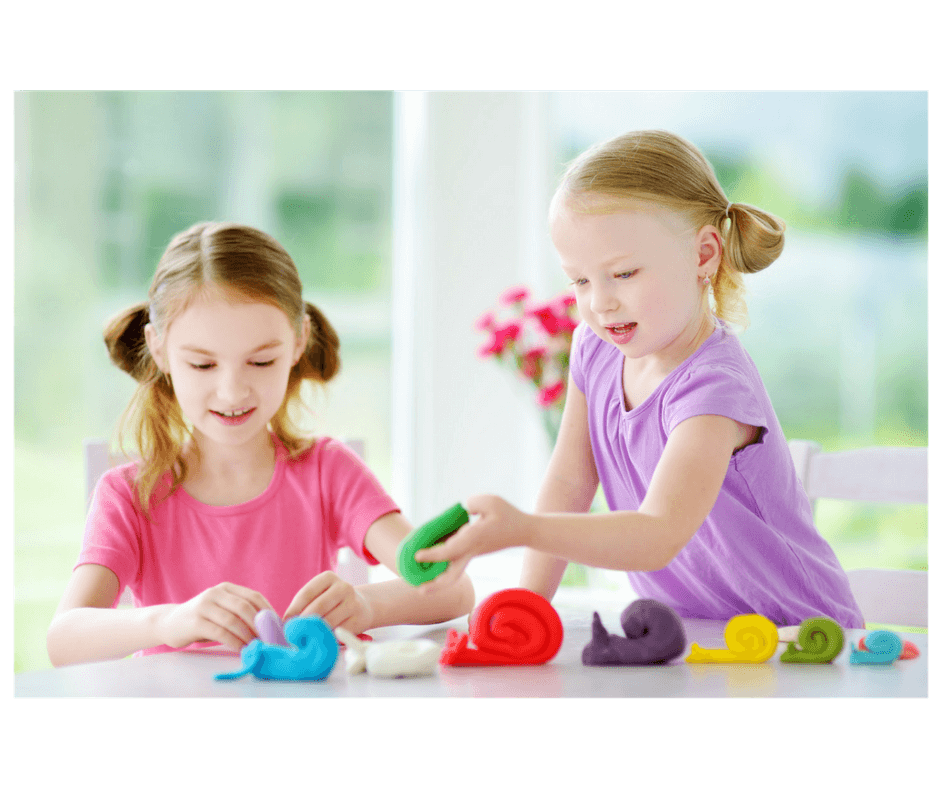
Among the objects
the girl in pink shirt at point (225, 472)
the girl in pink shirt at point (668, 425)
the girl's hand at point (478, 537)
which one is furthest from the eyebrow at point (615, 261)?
the girl in pink shirt at point (225, 472)

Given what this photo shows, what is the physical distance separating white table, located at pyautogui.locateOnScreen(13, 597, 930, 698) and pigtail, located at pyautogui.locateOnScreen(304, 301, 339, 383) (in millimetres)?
470

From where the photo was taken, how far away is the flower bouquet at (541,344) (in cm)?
186

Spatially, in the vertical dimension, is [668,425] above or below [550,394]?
below

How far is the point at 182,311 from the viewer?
1064 millimetres

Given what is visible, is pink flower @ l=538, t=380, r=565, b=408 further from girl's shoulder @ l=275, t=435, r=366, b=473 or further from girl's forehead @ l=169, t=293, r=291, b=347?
girl's forehead @ l=169, t=293, r=291, b=347

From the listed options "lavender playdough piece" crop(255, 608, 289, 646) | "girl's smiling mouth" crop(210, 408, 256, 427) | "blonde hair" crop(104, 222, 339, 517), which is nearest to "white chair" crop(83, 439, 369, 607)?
"blonde hair" crop(104, 222, 339, 517)

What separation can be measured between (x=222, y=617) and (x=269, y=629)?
0.06 meters

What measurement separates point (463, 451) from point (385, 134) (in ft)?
3.27

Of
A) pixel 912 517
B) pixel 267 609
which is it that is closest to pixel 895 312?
pixel 912 517

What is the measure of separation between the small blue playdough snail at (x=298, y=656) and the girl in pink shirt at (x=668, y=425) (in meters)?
0.10

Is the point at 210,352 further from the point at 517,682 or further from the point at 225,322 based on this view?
the point at 517,682

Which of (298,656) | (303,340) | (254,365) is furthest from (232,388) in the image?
(298,656)

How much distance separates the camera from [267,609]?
81 centimetres

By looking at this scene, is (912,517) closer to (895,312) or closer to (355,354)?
(895,312)
